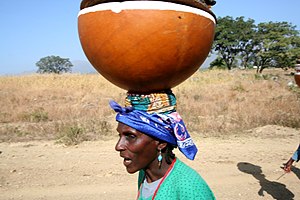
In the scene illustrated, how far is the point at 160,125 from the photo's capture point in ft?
4.71

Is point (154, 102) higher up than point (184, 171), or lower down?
higher up

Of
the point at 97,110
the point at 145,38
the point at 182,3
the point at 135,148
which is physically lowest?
the point at 97,110

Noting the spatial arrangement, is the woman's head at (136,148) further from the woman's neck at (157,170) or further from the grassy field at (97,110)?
the grassy field at (97,110)

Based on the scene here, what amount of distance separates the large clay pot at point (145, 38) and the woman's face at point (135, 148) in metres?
0.29

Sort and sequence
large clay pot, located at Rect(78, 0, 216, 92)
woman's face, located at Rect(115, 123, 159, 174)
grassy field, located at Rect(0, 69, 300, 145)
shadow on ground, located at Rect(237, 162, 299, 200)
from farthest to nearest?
grassy field, located at Rect(0, 69, 300, 145) → shadow on ground, located at Rect(237, 162, 299, 200) → woman's face, located at Rect(115, 123, 159, 174) → large clay pot, located at Rect(78, 0, 216, 92)

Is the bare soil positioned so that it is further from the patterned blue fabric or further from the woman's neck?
the patterned blue fabric

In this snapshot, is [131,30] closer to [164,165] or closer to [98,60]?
[98,60]

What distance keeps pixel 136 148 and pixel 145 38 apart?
23.2 inches

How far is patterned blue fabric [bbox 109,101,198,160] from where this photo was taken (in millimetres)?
1426

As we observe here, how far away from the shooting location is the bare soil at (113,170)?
4.31 meters

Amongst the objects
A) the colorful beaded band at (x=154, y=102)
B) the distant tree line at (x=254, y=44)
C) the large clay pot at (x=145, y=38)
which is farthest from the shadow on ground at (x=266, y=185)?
the distant tree line at (x=254, y=44)

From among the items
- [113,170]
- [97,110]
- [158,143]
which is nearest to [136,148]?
[158,143]

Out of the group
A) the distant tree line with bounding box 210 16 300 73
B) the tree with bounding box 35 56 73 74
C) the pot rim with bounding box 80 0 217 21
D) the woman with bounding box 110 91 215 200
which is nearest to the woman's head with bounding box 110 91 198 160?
the woman with bounding box 110 91 215 200

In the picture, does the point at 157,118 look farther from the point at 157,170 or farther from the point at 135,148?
the point at 157,170
